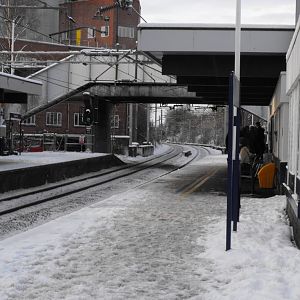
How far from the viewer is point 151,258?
6551mm

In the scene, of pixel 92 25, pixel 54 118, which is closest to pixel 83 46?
pixel 54 118

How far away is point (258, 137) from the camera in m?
19.0

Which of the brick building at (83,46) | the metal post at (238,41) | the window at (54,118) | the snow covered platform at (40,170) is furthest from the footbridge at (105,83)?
the window at (54,118)

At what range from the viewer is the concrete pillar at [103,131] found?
32.6m

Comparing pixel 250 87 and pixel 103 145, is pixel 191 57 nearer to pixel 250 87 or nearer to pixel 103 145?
pixel 250 87

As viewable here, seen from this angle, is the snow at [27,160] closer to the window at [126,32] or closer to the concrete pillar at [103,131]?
the concrete pillar at [103,131]

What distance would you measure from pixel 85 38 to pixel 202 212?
6200 cm

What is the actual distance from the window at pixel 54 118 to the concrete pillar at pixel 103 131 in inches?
828

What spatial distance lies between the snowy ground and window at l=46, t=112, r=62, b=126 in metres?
44.0

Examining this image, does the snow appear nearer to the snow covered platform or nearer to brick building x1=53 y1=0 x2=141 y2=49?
the snow covered platform

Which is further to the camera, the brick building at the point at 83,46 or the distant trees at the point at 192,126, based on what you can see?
the distant trees at the point at 192,126

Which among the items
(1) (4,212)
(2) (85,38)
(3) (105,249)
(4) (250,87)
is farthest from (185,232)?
(2) (85,38)

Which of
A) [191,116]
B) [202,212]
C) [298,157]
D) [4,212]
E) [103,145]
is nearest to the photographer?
[298,157]

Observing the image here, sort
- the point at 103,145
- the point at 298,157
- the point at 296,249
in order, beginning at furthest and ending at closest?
the point at 103,145 → the point at 298,157 → the point at 296,249
